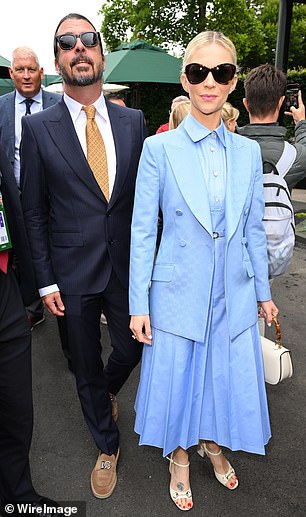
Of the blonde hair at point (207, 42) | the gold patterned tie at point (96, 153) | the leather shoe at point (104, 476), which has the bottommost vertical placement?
the leather shoe at point (104, 476)

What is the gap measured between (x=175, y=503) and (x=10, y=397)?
3.31 ft

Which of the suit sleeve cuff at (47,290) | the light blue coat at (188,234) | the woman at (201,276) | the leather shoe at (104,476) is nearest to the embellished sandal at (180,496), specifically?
the woman at (201,276)

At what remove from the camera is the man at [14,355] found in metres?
1.89

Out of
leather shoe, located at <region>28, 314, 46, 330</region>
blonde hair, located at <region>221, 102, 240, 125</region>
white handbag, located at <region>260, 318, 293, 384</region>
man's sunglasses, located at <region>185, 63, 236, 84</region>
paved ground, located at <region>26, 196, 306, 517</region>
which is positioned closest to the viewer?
man's sunglasses, located at <region>185, 63, 236, 84</region>

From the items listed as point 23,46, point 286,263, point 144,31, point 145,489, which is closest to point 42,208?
point 286,263

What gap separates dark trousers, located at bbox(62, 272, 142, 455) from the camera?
2.23 m

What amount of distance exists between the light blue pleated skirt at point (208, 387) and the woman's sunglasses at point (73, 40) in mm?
1236

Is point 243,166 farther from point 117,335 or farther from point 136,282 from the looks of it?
point 117,335

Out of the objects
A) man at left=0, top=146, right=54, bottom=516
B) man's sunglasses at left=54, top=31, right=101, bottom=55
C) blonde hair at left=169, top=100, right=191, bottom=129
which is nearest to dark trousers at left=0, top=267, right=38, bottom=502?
man at left=0, top=146, right=54, bottom=516

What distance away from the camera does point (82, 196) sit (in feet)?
6.86

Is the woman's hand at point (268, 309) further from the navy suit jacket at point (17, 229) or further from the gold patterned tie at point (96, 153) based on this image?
the navy suit jacket at point (17, 229)

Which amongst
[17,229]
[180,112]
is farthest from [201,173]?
[180,112]

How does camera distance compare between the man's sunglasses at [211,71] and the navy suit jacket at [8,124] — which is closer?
the man's sunglasses at [211,71]

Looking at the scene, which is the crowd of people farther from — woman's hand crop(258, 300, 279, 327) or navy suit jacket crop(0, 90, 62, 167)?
navy suit jacket crop(0, 90, 62, 167)
